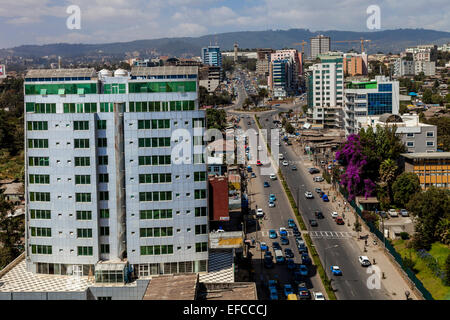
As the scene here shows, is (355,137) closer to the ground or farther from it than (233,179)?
farther from it

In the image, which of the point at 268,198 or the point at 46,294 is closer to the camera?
the point at 46,294

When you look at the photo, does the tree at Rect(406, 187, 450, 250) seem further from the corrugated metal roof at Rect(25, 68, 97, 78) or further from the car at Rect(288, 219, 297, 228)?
the corrugated metal roof at Rect(25, 68, 97, 78)

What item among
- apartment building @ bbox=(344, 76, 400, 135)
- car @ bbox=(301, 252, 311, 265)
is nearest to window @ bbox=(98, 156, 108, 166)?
car @ bbox=(301, 252, 311, 265)

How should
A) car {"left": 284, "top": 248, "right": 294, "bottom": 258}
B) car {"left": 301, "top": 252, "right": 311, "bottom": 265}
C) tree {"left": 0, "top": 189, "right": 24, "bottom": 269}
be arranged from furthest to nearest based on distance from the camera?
1. car {"left": 284, "top": 248, "right": 294, "bottom": 258}
2. car {"left": 301, "top": 252, "right": 311, "bottom": 265}
3. tree {"left": 0, "top": 189, "right": 24, "bottom": 269}

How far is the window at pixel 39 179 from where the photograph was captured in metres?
22.2

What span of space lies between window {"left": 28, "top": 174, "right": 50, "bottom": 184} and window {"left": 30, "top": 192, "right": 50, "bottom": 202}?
1.60 ft

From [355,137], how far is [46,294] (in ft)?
112

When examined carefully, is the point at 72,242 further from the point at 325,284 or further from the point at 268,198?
the point at 268,198

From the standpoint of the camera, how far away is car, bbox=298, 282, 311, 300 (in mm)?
27859

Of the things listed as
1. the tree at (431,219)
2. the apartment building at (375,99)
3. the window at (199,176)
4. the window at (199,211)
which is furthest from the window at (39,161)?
the apartment building at (375,99)

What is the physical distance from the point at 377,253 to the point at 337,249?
271 cm
